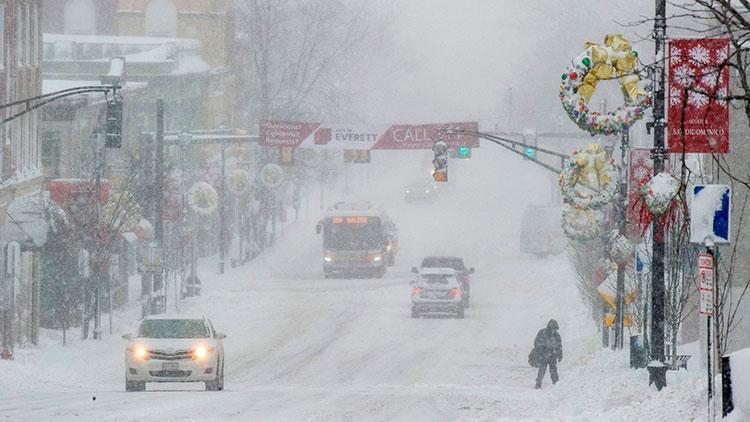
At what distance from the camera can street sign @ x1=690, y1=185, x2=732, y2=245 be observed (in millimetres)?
15039

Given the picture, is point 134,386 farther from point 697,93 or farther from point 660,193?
point 697,93

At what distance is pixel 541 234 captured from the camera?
69.6 m

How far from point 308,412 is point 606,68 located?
7390 mm

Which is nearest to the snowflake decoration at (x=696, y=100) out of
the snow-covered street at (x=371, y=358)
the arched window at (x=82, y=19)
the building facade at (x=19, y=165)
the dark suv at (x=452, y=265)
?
the snow-covered street at (x=371, y=358)

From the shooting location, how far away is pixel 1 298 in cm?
3675

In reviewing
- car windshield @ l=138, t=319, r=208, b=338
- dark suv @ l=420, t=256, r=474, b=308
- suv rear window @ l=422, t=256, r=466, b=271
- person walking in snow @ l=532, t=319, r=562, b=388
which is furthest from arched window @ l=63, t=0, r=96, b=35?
car windshield @ l=138, t=319, r=208, b=338

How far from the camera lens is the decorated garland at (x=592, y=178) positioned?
27.9m

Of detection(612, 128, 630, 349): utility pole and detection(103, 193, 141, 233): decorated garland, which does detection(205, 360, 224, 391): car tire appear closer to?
detection(612, 128, 630, 349): utility pole

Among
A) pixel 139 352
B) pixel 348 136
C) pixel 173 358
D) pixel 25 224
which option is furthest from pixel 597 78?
pixel 348 136

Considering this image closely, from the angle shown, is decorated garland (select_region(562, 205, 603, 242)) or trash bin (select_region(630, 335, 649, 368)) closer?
trash bin (select_region(630, 335, 649, 368))

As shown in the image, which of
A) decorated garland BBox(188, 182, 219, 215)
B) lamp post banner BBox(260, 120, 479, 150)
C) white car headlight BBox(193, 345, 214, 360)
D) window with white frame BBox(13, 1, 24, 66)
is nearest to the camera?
white car headlight BBox(193, 345, 214, 360)

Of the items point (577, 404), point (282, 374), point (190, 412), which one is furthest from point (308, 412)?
point (282, 374)

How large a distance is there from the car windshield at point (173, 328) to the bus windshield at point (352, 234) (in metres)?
31.7

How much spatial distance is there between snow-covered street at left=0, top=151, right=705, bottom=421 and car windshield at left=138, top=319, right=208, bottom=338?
49.1 inches
